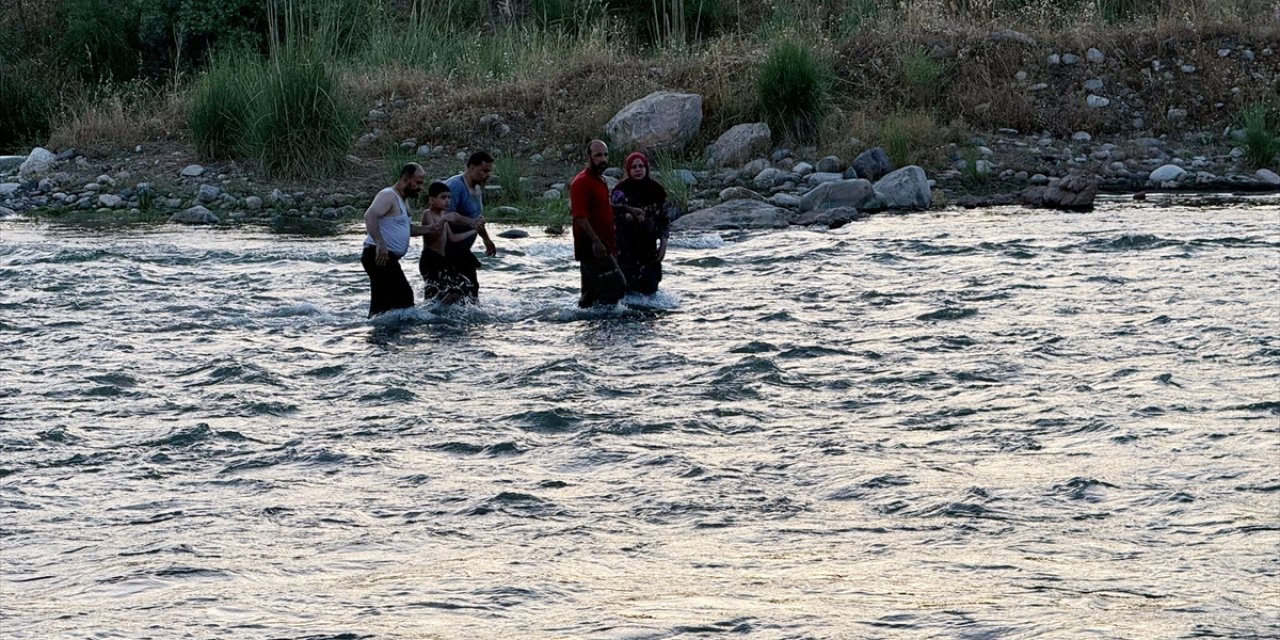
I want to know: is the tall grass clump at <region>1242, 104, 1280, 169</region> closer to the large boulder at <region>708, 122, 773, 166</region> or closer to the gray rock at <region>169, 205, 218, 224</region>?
the large boulder at <region>708, 122, 773, 166</region>

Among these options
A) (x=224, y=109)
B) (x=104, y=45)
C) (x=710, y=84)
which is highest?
(x=104, y=45)

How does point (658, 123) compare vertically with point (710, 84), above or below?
below

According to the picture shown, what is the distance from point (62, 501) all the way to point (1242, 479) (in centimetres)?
536

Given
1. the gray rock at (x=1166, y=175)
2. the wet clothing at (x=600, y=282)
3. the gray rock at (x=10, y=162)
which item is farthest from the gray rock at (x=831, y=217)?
the gray rock at (x=10, y=162)

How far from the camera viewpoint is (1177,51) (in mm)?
21672

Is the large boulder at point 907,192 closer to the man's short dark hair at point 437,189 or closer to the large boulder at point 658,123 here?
the large boulder at point 658,123

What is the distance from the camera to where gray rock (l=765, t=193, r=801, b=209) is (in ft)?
57.6

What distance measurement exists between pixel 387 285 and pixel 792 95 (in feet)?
31.1

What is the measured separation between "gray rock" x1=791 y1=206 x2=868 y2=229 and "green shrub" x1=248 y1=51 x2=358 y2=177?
585cm

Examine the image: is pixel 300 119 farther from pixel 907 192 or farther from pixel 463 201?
pixel 463 201

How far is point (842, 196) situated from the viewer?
17469 millimetres

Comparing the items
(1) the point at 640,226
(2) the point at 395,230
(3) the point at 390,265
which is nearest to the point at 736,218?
(1) the point at 640,226

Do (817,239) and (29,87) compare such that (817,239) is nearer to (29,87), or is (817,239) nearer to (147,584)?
(147,584)

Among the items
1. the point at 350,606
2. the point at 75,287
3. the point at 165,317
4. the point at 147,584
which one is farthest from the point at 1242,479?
the point at 75,287
